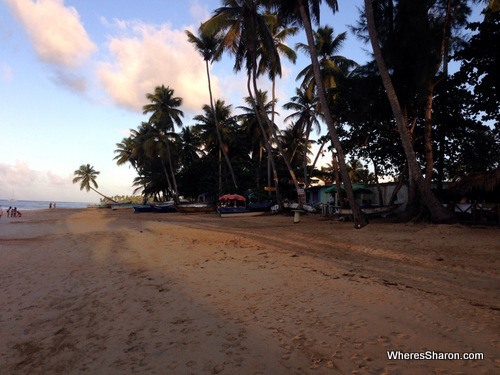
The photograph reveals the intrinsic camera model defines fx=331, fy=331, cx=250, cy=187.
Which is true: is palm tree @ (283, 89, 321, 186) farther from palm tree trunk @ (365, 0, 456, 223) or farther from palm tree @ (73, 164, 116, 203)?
palm tree @ (73, 164, 116, 203)

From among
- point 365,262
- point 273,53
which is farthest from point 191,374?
point 273,53

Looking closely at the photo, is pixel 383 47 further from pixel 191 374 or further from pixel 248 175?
pixel 248 175

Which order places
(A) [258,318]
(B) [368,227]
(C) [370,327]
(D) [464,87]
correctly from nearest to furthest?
(C) [370,327]
(A) [258,318]
(B) [368,227]
(D) [464,87]

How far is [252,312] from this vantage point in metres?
4.28

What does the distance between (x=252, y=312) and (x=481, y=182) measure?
13329mm

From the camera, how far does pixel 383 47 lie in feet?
55.1

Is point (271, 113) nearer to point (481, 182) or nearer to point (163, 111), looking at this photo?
point (163, 111)

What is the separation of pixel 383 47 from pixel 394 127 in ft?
13.7

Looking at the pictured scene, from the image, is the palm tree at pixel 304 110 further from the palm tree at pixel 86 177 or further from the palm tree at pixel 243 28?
the palm tree at pixel 86 177

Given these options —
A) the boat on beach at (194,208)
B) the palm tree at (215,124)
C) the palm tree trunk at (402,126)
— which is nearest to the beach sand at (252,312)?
the palm tree trunk at (402,126)

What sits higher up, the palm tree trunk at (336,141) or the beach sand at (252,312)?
the palm tree trunk at (336,141)

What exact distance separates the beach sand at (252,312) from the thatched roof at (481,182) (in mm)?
5669

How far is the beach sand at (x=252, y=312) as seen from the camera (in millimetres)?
3074

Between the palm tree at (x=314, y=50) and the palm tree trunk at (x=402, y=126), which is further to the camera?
the palm tree at (x=314, y=50)
